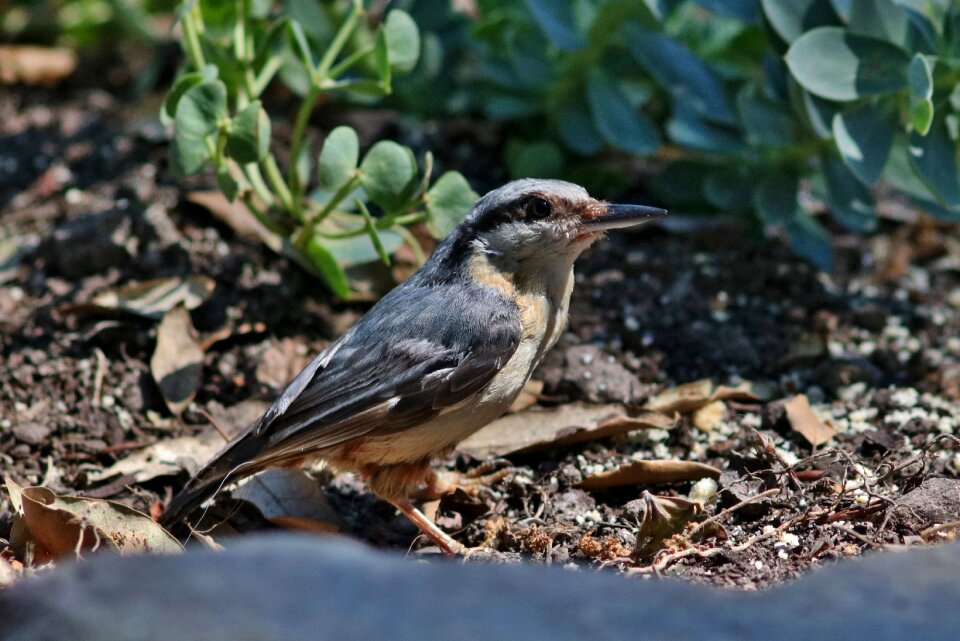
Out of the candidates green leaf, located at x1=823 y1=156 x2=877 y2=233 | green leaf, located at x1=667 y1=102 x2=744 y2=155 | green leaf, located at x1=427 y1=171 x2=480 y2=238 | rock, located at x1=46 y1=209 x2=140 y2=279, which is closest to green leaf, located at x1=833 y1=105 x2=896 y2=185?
green leaf, located at x1=823 y1=156 x2=877 y2=233

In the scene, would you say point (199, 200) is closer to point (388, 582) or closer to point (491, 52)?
point (491, 52)

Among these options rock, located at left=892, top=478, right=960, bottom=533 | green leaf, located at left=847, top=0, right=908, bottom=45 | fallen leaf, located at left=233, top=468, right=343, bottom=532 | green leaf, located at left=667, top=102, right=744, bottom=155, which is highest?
Result: green leaf, located at left=847, top=0, right=908, bottom=45

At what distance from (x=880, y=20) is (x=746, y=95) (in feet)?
2.14

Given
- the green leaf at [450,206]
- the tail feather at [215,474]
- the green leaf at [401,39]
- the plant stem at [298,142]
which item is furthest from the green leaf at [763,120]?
the tail feather at [215,474]

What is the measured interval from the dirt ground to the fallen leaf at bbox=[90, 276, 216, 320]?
0.07 feet

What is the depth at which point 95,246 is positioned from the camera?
16.9 ft

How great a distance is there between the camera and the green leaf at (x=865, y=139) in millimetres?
4402

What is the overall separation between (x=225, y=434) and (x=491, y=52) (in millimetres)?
2543

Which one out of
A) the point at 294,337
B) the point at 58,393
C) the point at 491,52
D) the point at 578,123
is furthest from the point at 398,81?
the point at 58,393

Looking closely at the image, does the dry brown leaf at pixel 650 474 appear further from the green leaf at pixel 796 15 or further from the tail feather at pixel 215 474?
the green leaf at pixel 796 15

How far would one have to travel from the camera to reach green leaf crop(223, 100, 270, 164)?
13.9ft

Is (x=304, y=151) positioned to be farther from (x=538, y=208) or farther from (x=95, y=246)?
(x=538, y=208)

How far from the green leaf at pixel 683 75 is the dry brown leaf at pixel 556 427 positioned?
5.18ft

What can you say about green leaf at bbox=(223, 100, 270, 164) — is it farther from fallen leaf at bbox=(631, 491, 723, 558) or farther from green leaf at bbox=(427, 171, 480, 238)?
fallen leaf at bbox=(631, 491, 723, 558)
